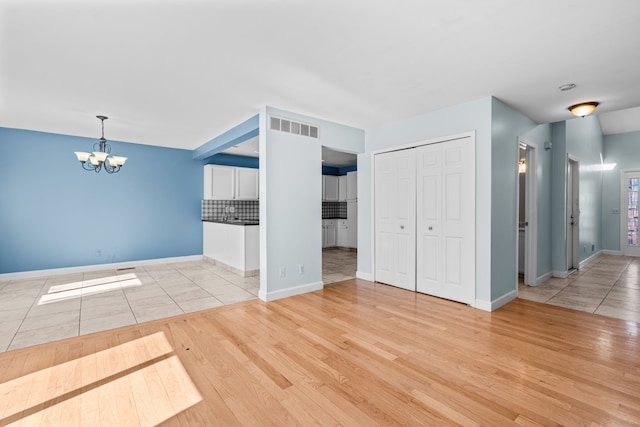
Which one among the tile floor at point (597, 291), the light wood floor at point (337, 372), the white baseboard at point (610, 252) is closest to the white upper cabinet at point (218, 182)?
the light wood floor at point (337, 372)

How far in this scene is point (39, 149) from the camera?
5418 millimetres

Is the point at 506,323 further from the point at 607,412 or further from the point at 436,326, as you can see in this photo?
the point at 607,412

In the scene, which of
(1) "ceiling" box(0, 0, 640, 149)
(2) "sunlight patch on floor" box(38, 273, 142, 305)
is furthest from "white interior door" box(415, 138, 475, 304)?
(2) "sunlight patch on floor" box(38, 273, 142, 305)

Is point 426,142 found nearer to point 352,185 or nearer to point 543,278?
point 543,278

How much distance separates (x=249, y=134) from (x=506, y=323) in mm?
4303

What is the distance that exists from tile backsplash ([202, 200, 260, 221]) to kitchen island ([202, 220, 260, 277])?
586 mm

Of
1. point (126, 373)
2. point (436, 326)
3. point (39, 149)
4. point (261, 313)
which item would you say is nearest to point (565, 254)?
point (436, 326)

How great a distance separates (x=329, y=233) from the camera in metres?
9.39

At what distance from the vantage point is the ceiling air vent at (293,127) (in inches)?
162

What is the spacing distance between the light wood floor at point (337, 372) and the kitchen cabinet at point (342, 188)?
6.04 meters

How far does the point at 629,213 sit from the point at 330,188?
26.0ft

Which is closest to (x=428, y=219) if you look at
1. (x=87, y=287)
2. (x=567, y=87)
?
(x=567, y=87)

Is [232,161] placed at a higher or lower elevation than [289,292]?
higher

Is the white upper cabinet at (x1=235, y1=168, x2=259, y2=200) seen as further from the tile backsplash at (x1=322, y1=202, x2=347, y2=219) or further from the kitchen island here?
the tile backsplash at (x1=322, y1=202, x2=347, y2=219)
